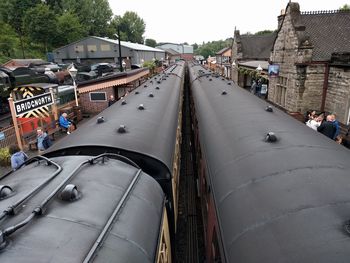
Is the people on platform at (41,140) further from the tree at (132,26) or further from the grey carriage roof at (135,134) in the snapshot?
the tree at (132,26)

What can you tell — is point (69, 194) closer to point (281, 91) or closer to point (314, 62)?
point (314, 62)

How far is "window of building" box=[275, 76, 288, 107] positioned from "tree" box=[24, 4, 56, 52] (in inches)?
2177

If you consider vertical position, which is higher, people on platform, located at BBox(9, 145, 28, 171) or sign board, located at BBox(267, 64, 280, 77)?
sign board, located at BBox(267, 64, 280, 77)

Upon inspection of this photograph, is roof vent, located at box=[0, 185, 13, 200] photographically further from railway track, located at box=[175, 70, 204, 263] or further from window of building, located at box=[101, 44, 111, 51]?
window of building, located at box=[101, 44, 111, 51]

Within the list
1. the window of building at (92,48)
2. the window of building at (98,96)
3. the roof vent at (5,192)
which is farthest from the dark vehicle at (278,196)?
the window of building at (92,48)

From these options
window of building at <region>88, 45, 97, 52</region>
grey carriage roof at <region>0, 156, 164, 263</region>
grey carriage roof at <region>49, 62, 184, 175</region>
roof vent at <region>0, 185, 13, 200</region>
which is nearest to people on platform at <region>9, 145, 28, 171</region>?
grey carriage roof at <region>49, 62, 184, 175</region>

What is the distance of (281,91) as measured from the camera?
1688cm

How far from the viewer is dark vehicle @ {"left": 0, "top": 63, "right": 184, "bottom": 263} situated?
2199mm

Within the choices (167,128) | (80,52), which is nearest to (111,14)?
(80,52)

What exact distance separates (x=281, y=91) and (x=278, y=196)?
15519 millimetres

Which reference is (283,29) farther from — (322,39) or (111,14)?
(111,14)

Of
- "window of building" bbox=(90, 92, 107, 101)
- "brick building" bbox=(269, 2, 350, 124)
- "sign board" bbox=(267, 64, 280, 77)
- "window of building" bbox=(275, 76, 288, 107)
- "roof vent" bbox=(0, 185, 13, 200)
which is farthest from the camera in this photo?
"window of building" bbox=(90, 92, 107, 101)

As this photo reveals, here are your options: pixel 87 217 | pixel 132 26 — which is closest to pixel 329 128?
pixel 87 217

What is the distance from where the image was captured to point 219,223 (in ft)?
10.4
